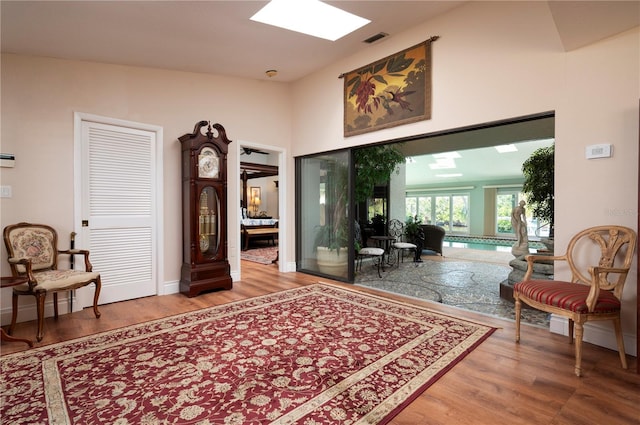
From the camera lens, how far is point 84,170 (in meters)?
3.49

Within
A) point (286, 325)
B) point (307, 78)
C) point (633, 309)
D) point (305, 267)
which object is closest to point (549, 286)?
point (633, 309)

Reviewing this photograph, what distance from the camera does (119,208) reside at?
3.77 meters

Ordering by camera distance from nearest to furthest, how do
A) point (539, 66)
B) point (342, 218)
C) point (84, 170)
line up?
point (539, 66) → point (84, 170) → point (342, 218)

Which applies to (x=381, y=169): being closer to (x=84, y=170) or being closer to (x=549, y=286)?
(x=549, y=286)

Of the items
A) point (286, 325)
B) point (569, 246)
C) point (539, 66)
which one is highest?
point (539, 66)

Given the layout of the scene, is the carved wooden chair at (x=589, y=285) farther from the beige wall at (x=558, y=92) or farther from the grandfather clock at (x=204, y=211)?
the grandfather clock at (x=204, y=211)

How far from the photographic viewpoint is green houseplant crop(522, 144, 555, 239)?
430 cm

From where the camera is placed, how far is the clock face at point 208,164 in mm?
4094

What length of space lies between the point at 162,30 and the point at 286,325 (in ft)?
10.00

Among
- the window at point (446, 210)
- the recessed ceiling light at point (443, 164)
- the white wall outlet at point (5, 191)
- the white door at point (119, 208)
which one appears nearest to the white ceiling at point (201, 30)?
the white door at point (119, 208)

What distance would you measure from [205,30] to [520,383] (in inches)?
155

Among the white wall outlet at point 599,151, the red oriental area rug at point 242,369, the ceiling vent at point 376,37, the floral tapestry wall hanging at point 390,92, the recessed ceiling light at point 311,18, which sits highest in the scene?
the ceiling vent at point 376,37

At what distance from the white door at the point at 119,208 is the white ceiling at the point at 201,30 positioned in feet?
2.78

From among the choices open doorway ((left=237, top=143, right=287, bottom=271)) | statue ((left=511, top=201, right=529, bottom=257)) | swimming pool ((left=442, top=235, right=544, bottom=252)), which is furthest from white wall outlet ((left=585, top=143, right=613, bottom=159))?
swimming pool ((left=442, top=235, right=544, bottom=252))
